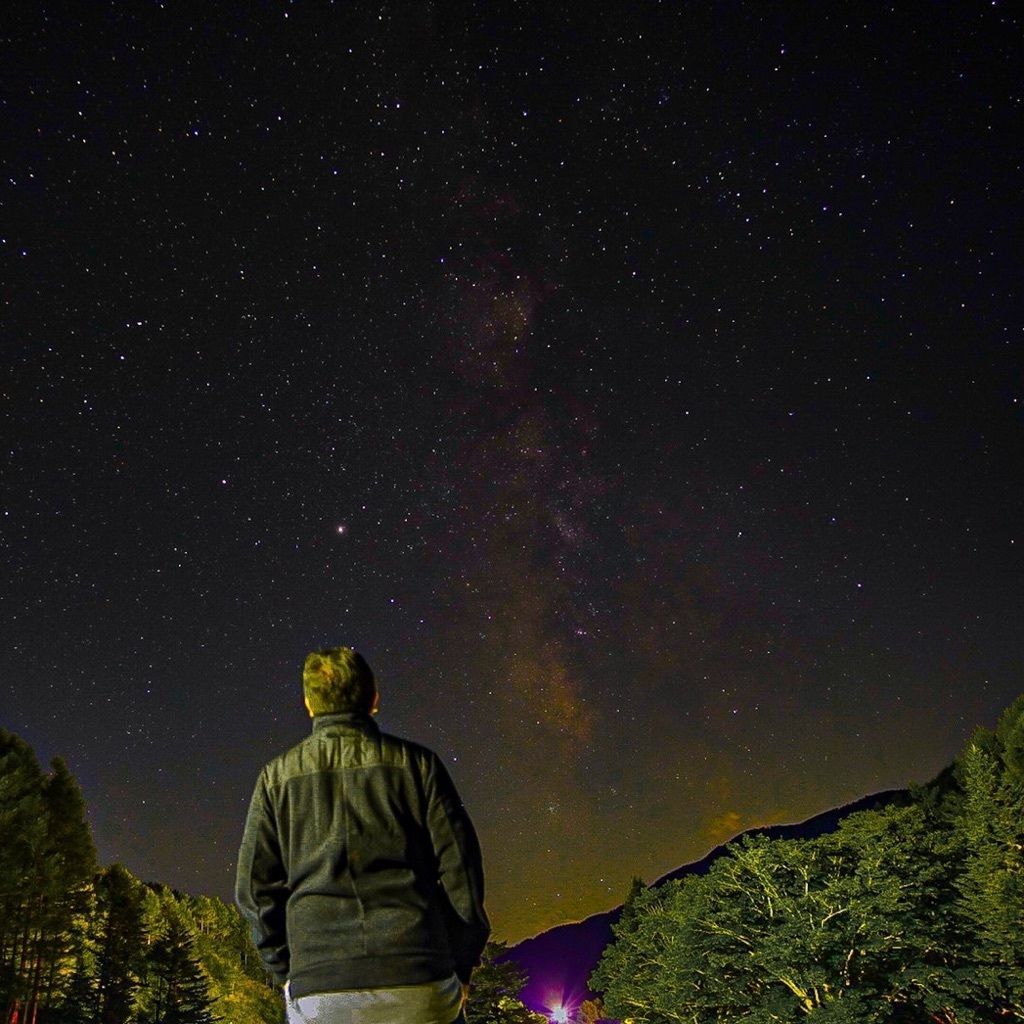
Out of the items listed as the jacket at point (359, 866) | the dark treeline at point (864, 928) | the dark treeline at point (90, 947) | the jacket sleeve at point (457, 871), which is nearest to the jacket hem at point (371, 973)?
the jacket at point (359, 866)

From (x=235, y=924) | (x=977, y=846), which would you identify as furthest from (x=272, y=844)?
(x=235, y=924)

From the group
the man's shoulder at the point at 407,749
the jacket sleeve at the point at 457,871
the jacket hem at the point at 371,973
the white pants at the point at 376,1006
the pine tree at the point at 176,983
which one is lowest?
the white pants at the point at 376,1006

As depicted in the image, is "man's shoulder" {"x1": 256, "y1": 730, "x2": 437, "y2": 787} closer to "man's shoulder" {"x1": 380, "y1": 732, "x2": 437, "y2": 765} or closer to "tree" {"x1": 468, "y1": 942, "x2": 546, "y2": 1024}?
"man's shoulder" {"x1": 380, "y1": 732, "x2": 437, "y2": 765}

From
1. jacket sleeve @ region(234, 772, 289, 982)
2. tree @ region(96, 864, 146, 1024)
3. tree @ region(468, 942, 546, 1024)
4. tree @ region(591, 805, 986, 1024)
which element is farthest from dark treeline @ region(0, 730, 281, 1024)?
jacket sleeve @ region(234, 772, 289, 982)

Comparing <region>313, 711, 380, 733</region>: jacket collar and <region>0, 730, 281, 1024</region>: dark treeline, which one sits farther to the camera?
<region>0, 730, 281, 1024</region>: dark treeline

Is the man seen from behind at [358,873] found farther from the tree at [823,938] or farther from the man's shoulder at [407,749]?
the tree at [823,938]

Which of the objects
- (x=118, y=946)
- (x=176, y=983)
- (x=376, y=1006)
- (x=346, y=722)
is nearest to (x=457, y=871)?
(x=376, y=1006)

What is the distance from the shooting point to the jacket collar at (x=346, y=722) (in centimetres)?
296

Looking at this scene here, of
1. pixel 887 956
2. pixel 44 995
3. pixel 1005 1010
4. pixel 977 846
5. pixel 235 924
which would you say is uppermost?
pixel 235 924

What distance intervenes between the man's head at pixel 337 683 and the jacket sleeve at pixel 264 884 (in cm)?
32

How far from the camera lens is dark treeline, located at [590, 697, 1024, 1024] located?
32.2 meters

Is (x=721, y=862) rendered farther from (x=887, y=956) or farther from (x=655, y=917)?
(x=655, y=917)

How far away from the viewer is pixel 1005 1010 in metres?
35.1

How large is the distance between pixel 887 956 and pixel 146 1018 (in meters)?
37.8
